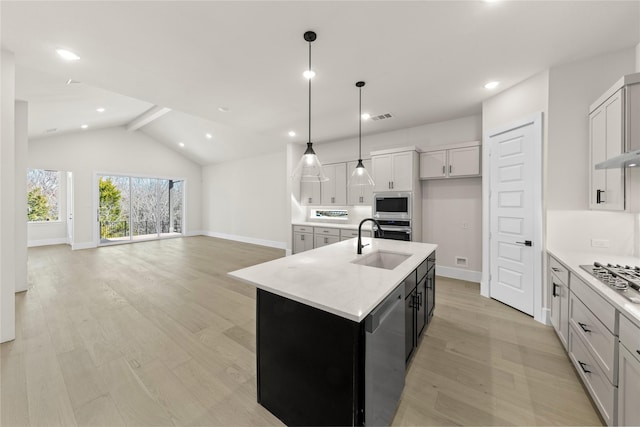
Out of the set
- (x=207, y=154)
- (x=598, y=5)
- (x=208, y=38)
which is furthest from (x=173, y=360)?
(x=207, y=154)

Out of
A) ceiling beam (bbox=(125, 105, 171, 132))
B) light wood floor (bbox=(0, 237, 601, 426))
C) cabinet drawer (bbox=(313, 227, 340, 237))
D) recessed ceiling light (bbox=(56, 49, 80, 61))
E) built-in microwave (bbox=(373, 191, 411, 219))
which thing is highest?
ceiling beam (bbox=(125, 105, 171, 132))

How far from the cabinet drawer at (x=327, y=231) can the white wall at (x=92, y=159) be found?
22.6 feet

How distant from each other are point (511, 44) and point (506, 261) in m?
2.52

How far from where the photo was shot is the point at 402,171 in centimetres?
438

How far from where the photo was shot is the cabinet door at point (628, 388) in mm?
1161

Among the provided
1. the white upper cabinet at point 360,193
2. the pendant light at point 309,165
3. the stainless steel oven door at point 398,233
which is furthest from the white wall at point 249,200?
the pendant light at point 309,165

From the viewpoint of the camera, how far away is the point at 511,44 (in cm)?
229

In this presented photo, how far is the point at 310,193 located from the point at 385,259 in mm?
3812

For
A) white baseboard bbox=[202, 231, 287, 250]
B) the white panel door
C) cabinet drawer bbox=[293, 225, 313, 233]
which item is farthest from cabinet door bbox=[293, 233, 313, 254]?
the white panel door

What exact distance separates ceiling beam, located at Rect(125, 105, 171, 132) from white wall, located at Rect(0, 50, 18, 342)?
3.98m

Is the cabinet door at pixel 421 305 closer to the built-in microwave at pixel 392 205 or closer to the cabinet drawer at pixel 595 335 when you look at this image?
the cabinet drawer at pixel 595 335

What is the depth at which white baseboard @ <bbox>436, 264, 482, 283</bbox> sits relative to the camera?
4184mm

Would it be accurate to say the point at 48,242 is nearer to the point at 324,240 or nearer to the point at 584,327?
the point at 324,240

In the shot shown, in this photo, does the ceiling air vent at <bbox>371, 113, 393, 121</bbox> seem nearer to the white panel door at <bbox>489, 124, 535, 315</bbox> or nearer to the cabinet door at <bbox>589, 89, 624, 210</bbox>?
the white panel door at <bbox>489, 124, 535, 315</bbox>
